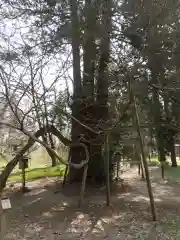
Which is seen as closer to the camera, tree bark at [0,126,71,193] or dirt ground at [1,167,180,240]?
dirt ground at [1,167,180,240]

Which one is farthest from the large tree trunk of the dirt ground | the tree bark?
the dirt ground

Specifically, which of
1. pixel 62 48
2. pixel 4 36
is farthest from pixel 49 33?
pixel 4 36

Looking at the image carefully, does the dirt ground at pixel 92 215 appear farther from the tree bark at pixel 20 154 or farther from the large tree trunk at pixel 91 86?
the large tree trunk at pixel 91 86

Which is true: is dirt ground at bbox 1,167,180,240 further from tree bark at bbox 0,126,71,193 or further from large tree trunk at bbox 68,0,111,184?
large tree trunk at bbox 68,0,111,184

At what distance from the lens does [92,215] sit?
604 centimetres

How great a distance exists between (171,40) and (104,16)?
1.59m

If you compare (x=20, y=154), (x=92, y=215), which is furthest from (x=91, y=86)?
(x=92, y=215)

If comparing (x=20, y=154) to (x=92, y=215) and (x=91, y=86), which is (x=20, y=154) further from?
(x=91, y=86)

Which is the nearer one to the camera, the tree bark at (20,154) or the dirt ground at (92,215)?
the dirt ground at (92,215)

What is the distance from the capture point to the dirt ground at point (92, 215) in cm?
514

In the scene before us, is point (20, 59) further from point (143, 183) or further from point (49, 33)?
point (143, 183)

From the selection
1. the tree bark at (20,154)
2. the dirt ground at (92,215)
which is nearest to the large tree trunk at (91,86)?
the tree bark at (20,154)

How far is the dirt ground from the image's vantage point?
514 centimetres

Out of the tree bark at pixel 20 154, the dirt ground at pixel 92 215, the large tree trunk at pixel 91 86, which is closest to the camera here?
the dirt ground at pixel 92 215
